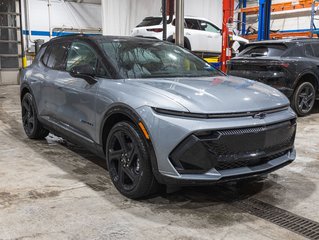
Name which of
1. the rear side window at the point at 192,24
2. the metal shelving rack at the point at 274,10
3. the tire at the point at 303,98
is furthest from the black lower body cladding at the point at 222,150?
the rear side window at the point at 192,24

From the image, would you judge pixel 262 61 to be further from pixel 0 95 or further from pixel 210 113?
pixel 0 95

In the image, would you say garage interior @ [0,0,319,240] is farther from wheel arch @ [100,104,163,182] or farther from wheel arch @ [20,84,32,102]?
wheel arch @ [20,84,32,102]

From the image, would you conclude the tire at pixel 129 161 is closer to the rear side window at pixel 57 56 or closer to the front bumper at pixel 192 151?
the front bumper at pixel 192 151

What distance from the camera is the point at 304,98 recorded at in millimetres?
7488

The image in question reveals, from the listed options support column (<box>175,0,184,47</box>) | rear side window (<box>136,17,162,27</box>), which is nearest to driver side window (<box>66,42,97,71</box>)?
support column (<box>175,0,184,47</box>)

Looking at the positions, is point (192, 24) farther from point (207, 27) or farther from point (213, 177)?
point (213, 177)

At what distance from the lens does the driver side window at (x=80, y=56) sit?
391cm

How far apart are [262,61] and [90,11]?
10940mm

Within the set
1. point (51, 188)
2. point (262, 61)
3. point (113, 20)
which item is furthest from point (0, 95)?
point (51, 188)

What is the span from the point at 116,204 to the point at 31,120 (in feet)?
8.92

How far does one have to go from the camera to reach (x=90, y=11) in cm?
1617

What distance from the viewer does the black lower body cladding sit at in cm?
277

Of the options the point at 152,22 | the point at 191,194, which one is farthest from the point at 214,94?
the point at 152,22

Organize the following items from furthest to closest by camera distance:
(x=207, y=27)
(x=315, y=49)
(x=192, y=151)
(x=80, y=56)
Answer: (x=207, y=27), (x=315, y=49), (x=80, y=56), (x=192, y=151)
